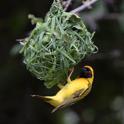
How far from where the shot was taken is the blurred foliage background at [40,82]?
685 cm

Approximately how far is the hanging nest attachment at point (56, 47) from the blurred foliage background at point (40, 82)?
2.44 meters

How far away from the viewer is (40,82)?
23.4 ft

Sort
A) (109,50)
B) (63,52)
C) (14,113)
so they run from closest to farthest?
(63,52)
(109,50)
(14,113)

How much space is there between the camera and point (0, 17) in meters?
7.04

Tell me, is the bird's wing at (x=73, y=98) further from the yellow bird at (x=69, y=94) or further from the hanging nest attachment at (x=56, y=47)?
the hanging nest attachment at (x=56, y=47)

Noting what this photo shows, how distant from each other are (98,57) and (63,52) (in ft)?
9.49

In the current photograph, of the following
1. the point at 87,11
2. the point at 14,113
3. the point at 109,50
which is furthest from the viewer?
the point at 14,113

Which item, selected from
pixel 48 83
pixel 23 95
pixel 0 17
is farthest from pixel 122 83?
pixel 48 83

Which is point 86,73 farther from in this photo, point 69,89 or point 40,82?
point 40,82

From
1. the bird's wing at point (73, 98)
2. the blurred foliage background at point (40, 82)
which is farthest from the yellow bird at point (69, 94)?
the blurred foliage background at point (40, 82)

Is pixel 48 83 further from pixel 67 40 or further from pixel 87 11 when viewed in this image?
pixel 87 11

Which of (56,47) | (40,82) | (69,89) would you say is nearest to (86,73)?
(69,89)

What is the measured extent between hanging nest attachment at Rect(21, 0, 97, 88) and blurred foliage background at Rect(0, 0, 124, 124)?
244 centimetres

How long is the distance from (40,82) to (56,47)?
3182mm
